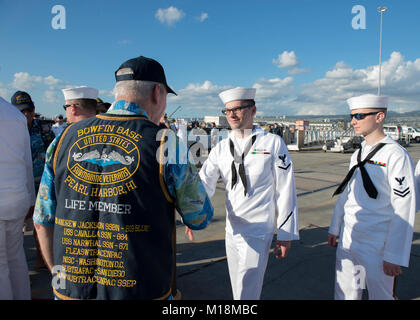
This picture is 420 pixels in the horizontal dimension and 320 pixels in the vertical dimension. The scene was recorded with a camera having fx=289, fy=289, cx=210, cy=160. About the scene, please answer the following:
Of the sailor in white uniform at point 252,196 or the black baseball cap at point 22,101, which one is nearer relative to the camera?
the sailor in white uniform at point 252,196

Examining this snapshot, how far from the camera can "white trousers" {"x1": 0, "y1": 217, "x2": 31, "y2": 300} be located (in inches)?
94.0

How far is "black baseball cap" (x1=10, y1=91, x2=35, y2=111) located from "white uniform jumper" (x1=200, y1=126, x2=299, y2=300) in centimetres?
290

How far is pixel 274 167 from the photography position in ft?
8.42

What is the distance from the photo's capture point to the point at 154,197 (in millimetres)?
1394

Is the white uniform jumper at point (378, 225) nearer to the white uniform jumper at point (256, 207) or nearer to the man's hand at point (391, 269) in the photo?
the man's hand at point (391, 269)

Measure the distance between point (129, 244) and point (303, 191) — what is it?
747 centimetres

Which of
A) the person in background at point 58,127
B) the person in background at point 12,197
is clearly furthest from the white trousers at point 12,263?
the person in background at point 58,127

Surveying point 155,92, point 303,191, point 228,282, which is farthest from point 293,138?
point 155,92

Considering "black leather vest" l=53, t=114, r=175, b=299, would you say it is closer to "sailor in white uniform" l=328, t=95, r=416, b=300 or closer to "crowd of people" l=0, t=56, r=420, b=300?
"crowd of people" l=0, t=56, r=420, b=300

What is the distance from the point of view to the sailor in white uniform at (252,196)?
247 cm

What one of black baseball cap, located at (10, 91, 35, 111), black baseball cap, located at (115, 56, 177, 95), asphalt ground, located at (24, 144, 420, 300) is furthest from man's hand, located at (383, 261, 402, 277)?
black baseball cap, located at (10, 91, 35, 111)

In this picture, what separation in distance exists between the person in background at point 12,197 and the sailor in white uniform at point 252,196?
70.4 inches

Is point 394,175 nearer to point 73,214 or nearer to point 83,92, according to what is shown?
point 73,214

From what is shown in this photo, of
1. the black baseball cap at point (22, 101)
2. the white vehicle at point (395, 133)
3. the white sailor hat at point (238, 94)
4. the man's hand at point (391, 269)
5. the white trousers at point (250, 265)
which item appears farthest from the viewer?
the white vehicle at point (395, 133)
